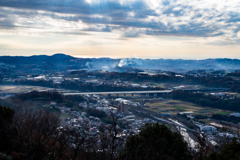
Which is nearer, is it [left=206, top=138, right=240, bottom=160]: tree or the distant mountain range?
[left=206, top=138, right=240, bottom=160]: tree

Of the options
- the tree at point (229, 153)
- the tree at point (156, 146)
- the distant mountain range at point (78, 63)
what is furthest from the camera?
the distant mountain range at point (78, 63)

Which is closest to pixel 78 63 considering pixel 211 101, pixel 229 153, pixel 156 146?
pixel 211 101

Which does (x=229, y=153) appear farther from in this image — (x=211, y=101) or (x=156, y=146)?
(x=211, y=101)

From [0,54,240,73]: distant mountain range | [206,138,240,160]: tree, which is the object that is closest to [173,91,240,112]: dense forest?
[206,138,240,160]: tree

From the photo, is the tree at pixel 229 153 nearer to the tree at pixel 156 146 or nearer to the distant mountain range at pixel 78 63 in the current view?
the tree at pixel 156 146

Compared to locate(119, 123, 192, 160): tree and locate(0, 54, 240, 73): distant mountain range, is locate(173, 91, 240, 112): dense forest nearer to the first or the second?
locate(119, 123, 192, 160): tree

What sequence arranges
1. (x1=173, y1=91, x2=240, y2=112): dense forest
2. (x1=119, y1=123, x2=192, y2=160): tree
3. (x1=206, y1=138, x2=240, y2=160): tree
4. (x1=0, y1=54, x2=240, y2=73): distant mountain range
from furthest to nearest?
(x1=0, y1=54, x2=240, y2=73): distant mountain range < (x1=173, y1=91, x2=240, y2=112): dense forest < (x1=119, y1=123, x2=192, y2=160): tree < (x1=206, y1=138, x2=240, y2=160): tree

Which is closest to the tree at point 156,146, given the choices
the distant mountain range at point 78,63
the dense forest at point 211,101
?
the dense forest at point 211,101

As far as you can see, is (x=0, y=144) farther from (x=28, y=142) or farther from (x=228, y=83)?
(x=228, y=83)
